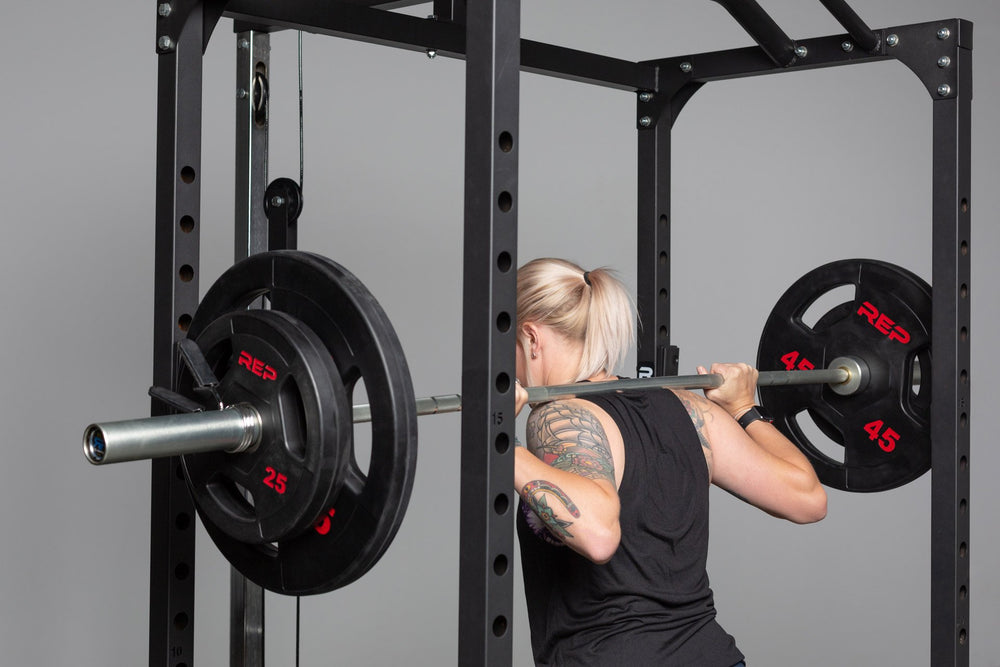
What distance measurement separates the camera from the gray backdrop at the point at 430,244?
2.66 meters

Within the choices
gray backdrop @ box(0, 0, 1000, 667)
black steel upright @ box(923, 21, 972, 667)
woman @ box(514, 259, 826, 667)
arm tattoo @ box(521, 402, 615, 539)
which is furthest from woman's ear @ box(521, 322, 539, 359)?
gray backdrop @ box(0, 0, 1000, 667)

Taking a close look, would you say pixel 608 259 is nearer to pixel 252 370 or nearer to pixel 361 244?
Answer: pixel 361 244

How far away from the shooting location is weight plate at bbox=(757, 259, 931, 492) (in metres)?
2.23

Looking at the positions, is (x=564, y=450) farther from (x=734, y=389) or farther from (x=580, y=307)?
(x=734, y=389)

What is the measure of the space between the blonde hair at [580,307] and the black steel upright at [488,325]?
1.88 feet

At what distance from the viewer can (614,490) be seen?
1619 mm

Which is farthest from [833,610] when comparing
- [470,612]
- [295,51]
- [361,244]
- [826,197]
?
[470,612]

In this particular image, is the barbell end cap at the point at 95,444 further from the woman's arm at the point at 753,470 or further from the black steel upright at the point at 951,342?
the black steel upright at the point at 951,342

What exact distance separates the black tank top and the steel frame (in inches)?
17.8

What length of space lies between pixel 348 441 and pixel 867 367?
1324mm

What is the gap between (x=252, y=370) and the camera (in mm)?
1438

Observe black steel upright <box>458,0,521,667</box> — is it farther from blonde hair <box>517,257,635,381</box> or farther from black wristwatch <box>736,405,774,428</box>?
black wristwatch <box>736,405,774,428</box>

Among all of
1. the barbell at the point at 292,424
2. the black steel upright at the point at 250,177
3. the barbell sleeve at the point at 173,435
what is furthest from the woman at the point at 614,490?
the black steel upright at the point at 250,177

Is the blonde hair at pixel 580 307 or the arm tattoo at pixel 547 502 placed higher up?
the blonde hair at pixel 580 307
